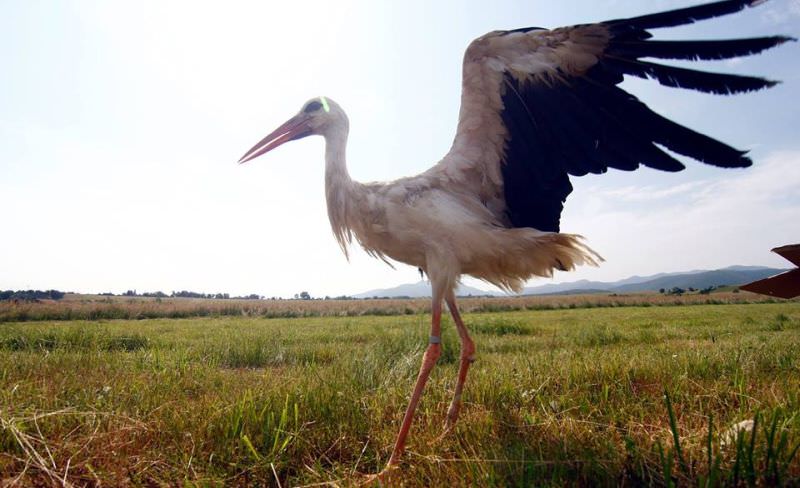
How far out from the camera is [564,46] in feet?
9.90

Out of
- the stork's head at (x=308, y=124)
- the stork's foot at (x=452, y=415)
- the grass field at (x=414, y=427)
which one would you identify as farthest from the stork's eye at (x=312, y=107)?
the stork's foot at (x=452, y=415)

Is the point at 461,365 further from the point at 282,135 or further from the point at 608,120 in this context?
the point at 282,135

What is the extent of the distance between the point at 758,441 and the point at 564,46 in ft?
8.52

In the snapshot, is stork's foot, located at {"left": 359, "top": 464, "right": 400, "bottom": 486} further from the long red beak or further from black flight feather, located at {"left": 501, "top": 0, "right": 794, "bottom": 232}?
the long red beak

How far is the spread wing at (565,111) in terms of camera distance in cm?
272

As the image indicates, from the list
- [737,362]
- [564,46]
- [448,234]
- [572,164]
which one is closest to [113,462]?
[448,234]

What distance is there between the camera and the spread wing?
272 centimetres

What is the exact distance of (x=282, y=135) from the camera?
13.9 feet

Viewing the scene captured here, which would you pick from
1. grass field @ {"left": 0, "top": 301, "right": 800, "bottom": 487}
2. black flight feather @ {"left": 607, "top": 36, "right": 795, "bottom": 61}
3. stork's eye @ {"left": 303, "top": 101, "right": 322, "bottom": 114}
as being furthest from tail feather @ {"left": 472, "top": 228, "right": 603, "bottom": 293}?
stork's eye @ {"left": 303, "top": 101, "right": 322, "bottom": 114}

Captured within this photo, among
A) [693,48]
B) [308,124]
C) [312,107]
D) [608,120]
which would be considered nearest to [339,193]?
[308,124]

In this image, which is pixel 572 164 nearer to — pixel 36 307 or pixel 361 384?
pixel 361 384

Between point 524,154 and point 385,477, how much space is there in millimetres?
2510

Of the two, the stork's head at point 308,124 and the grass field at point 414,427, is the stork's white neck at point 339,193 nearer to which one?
the stork's head at point 308,124

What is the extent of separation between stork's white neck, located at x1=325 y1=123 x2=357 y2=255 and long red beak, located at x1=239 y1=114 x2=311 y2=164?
51 cm
